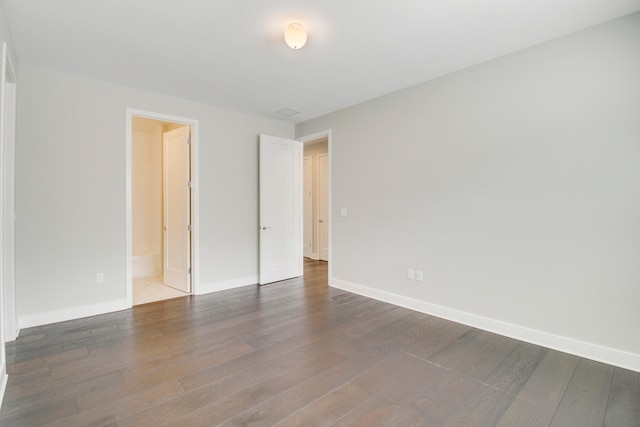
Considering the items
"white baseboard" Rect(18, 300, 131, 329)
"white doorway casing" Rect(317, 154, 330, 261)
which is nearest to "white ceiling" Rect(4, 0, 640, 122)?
"white baseboard" Rect(18, 300, 131, 329)

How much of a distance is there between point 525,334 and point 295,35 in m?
3.22

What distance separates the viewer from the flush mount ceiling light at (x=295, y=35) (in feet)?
7.67

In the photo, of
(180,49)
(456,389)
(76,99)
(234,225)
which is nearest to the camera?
(456,389)

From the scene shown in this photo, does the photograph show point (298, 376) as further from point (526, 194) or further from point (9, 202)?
point (9, 202)

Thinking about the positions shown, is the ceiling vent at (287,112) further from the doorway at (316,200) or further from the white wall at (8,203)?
the white wall at (8,203)

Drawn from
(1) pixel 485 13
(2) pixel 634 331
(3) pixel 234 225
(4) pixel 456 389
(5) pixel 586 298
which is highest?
(1) pixel 485 13

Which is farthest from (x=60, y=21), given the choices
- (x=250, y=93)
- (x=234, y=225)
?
(x=234, y=225)

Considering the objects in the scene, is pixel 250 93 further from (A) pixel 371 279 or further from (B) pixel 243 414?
(B) pixel 243 414

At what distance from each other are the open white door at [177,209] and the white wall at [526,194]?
101 inches

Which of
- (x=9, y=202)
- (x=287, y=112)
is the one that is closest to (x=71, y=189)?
(x=9, y=202)

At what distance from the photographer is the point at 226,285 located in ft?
14.7

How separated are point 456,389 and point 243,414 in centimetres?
139

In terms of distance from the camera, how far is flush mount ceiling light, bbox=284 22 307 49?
2.34m

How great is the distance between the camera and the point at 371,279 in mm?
4113
